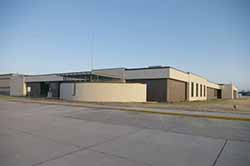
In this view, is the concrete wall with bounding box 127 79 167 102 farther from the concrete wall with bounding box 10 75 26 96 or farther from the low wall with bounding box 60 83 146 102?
the concrete wall with bounding box 10 75 26 96

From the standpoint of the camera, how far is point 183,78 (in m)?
44.2

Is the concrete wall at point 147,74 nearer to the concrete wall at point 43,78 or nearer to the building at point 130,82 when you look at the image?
the building at point 130,82

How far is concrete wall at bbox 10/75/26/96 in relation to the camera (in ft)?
189

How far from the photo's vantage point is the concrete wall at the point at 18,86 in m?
57.7

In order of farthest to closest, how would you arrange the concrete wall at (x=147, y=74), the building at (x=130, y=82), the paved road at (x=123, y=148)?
the concrete wall at (x=147, y=74) < the building at (x=130, y=82) < the paved road at (x=123, y=148)

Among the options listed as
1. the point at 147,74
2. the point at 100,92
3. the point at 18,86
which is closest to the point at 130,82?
the point at 147,74

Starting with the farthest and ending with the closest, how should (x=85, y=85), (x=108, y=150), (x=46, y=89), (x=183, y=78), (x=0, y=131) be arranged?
1. (x=46, y=89)
2. (x=183, y=78)
3. (x=85, y=85)
4. (x=0, y=131)
5. (x=108, y=150)

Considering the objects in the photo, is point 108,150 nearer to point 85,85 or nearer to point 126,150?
point 126,150

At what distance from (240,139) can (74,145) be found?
5247 millimetres

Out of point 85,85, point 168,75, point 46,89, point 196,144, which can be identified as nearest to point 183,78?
point 168,75

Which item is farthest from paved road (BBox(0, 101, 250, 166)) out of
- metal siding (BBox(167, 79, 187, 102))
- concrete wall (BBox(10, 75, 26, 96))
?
concrete wall (BBox(10, 75, 26, 96))

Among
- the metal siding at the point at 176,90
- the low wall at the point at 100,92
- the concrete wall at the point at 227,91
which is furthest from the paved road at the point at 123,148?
the concrete wall at the point at 227,91

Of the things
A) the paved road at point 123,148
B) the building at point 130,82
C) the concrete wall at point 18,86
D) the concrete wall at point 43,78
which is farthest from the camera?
the concrete wall at point 18,86

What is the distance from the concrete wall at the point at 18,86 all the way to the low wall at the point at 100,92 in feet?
105
